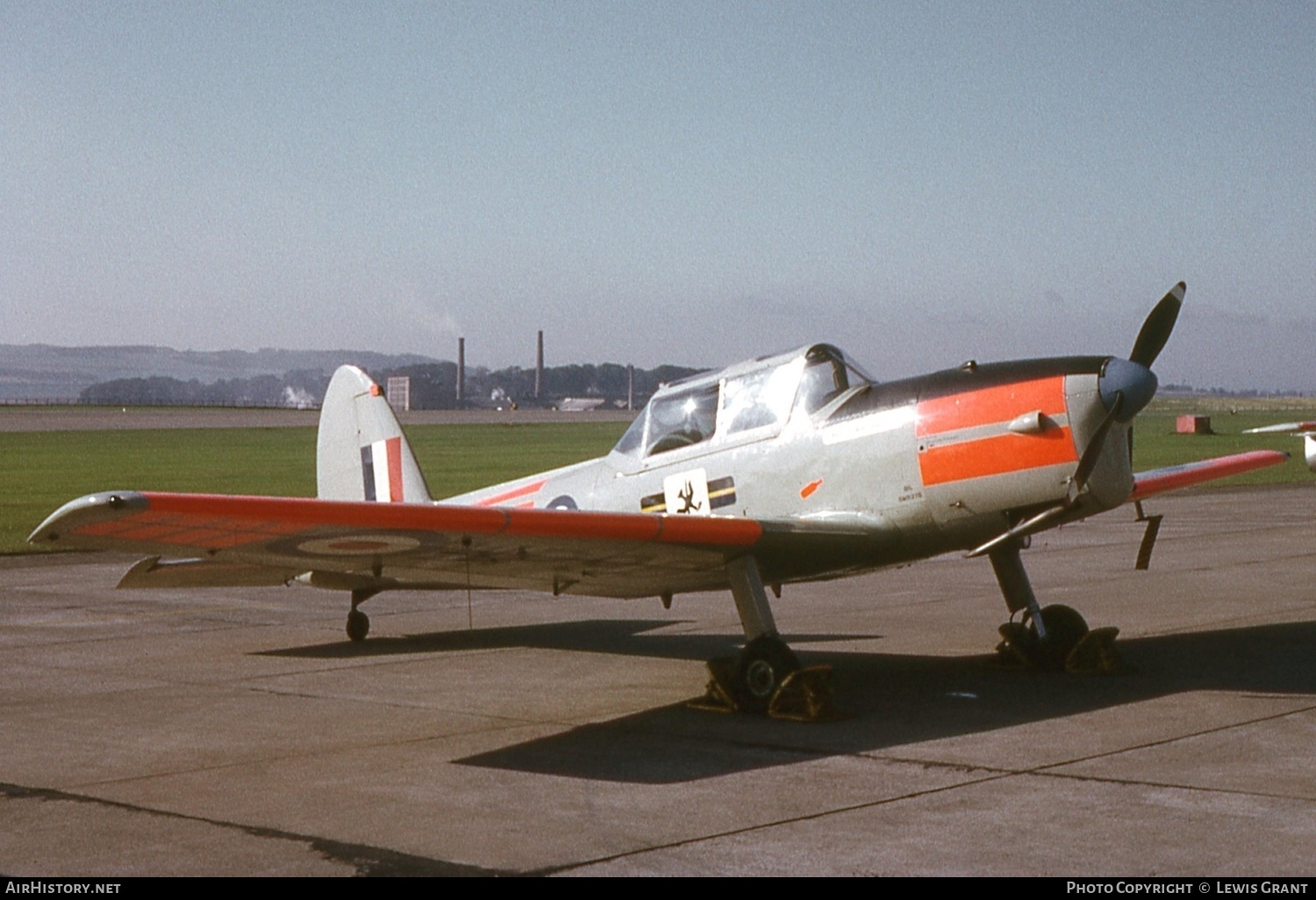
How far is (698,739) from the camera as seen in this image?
8164 mm

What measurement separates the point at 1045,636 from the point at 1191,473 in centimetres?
281

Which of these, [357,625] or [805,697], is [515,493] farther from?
[805,697]

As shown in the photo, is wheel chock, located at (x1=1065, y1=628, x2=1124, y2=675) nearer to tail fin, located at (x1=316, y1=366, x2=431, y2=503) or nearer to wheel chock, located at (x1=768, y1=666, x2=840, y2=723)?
wheel chock, located at (x1=768, y1=666, x2=840, y2=723)

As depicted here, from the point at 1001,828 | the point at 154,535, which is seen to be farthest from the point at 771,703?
the point at 154,535

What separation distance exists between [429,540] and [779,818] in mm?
2852

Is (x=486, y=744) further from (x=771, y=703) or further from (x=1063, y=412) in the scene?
(x=1063, y=412)

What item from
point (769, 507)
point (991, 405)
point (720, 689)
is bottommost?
point (720, 689)

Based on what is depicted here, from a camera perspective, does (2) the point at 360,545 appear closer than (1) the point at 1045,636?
Yes

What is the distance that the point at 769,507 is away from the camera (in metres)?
9.81

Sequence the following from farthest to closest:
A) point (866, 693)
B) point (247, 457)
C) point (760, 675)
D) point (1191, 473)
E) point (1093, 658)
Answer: point (247, 457) < point (1191, 473) < point (1093, 658) < point (866, 693) < point (760, 675)

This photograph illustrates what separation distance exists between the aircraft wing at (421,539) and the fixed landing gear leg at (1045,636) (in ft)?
6.79

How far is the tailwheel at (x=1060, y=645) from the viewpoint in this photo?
10.1m

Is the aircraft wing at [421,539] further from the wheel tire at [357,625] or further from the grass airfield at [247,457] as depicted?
the grass airfield at [247,457]

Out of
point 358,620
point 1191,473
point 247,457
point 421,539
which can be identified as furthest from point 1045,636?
point 247,457
